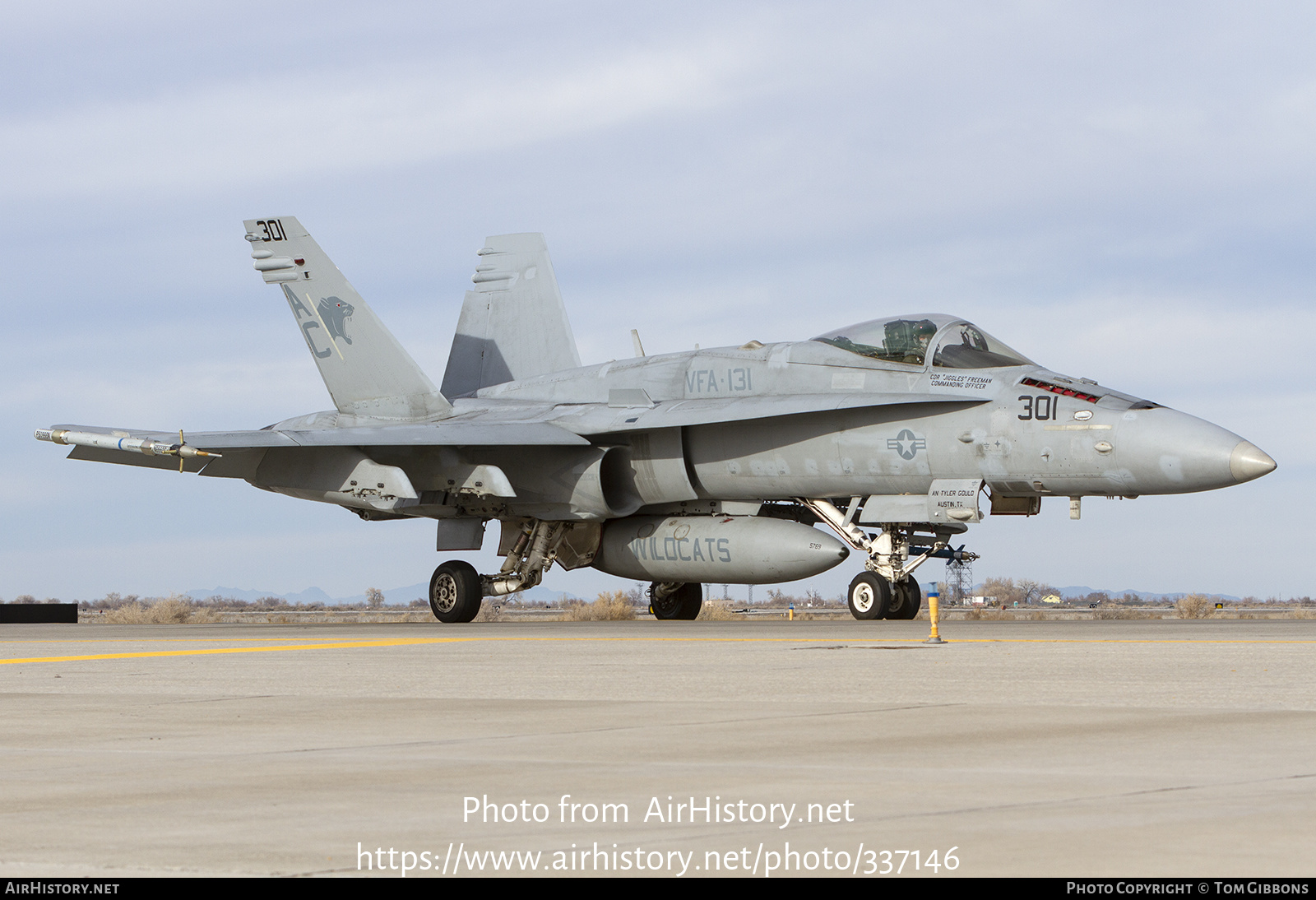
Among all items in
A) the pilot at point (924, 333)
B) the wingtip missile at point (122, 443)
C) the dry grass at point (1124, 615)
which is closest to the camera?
the pilot at point (924, 333)

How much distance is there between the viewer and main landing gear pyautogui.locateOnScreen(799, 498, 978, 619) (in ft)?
60.9

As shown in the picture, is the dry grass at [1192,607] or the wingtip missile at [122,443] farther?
the dry grass at [1192,607]

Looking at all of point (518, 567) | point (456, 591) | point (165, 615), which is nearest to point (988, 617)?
point (518, 567)

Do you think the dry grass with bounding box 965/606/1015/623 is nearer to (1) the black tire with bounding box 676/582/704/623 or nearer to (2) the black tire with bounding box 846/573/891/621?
(2) the black tire with bounding box 846/573/891/621

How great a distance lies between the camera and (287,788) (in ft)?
17.1

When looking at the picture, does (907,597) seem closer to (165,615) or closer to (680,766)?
(680,766)

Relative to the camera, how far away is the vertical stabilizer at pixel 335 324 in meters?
23.7

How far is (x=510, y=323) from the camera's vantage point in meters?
27.2

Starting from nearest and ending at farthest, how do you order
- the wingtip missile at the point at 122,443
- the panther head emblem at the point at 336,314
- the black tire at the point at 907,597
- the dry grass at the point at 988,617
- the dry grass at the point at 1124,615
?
the black tire at the point at 907,597, the wingtip missile at the point at 122,443, the dry grass at the point at 988,617, the panther head emblem at the point at 336,314, the dry grass at the point at 1124,615

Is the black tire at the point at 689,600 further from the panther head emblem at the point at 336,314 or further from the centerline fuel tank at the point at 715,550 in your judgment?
the panther head emblem at the point at 336,314

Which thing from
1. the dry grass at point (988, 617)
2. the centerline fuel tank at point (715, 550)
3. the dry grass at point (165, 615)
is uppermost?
the centerline fuel tank at point (715, 550)

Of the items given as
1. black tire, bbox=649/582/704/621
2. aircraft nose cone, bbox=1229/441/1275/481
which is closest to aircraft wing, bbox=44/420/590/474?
black tire, bbox=649/582/704/621

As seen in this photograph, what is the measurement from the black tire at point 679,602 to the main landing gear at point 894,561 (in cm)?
442

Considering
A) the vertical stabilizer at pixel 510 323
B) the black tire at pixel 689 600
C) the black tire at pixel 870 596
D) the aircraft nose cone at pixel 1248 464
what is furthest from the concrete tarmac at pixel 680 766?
the vertical stabilizer at pixel 510 323
